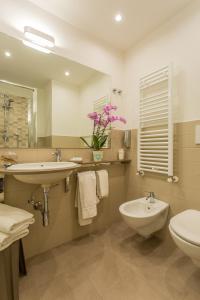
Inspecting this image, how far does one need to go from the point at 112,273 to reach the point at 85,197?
2.19 ft

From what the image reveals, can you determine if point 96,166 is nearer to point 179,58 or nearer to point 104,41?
point 179,58

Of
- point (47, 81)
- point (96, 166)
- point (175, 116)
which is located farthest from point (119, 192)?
point (47, 81)

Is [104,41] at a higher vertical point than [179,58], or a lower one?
higher

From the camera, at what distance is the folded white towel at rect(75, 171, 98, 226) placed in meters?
1.66

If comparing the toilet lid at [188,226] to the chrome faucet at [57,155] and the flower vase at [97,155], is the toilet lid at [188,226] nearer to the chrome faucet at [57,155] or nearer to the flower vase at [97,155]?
the flower vase at [97,155]

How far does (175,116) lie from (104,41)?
127 cm

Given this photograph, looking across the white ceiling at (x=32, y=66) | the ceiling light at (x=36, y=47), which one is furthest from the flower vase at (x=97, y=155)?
the ceiling light at (x=36, y=47)

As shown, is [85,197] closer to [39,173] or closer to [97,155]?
[97,155]

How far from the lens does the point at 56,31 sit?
5.38 ft

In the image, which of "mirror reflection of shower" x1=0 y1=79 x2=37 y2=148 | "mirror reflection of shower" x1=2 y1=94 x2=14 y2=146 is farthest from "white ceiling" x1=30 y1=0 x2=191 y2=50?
"mirror reflection of shower" x1=2 y1=94 x2=14 y2=146

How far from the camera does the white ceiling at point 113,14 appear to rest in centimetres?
151

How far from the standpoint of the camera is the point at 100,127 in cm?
193

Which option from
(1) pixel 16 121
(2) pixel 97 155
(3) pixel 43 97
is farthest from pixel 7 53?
(2) pixel 97 155

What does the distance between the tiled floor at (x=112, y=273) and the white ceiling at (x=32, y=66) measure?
1.65 meters
